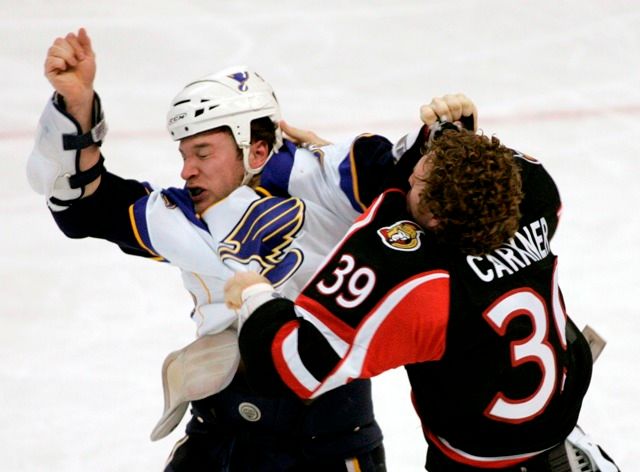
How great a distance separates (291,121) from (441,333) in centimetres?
312

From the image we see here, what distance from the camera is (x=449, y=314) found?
7.22 ft

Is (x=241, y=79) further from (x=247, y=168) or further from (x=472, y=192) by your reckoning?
(x=472, y=192)

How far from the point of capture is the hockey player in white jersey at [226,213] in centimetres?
247

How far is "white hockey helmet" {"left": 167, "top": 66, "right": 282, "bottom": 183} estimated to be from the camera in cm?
250

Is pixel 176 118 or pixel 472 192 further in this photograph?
pixel 176 118

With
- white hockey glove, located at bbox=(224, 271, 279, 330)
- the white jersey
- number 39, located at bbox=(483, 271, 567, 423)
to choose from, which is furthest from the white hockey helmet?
number 39, located at bbox=(483, 271, 567, 423)

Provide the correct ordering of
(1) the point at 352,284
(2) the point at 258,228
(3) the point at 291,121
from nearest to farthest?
(1) the point at 352,284 → (2) the point at 258,228 → (3) the point at 291,121

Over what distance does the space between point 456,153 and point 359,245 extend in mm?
275

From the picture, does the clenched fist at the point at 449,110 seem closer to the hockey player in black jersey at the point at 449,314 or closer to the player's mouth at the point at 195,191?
the hockey player in black jersey at the point at 449,314

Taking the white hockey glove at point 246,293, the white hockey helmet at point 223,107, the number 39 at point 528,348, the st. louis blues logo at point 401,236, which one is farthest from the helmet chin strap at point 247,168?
the number 39 at point 528,348

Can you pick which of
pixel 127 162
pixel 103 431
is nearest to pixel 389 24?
pixel 127 162

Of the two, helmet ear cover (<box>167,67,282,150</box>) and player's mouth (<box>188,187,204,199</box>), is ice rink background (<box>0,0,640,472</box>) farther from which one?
helmet ear cover (<box>167,67,282,150</box>)

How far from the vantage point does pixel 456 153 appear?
2246 mm

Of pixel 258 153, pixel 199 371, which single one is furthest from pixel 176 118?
pixel 199 371
